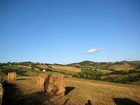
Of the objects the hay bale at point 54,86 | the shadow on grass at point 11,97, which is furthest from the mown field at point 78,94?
the hay bale at point 54,86

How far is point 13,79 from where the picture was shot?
1941 inches

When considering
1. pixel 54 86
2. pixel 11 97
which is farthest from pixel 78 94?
pixel 11 97

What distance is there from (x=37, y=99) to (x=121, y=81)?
108 feet

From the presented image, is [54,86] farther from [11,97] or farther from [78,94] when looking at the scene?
[11,97]

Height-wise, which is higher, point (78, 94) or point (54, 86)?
point (54, 86)

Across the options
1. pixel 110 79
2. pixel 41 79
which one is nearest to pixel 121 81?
pixel 110 79

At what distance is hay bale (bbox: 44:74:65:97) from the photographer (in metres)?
25.5

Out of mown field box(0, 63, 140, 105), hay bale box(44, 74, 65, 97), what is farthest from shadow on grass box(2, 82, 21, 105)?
hay bale box(44, 74, 65, 97)

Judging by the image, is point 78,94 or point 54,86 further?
point 78,94

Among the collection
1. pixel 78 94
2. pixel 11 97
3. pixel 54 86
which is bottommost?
pixel 78 94

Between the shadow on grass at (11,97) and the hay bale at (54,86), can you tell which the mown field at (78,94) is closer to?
the shadow on grass at (11,97)

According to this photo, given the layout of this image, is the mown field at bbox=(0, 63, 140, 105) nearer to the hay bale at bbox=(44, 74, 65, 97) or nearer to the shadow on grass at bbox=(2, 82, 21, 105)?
the shadow on grass at bbox=(2, 82, 21, 105)

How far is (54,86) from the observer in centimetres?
2584

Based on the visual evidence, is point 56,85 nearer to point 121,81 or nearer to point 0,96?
point 0,96
